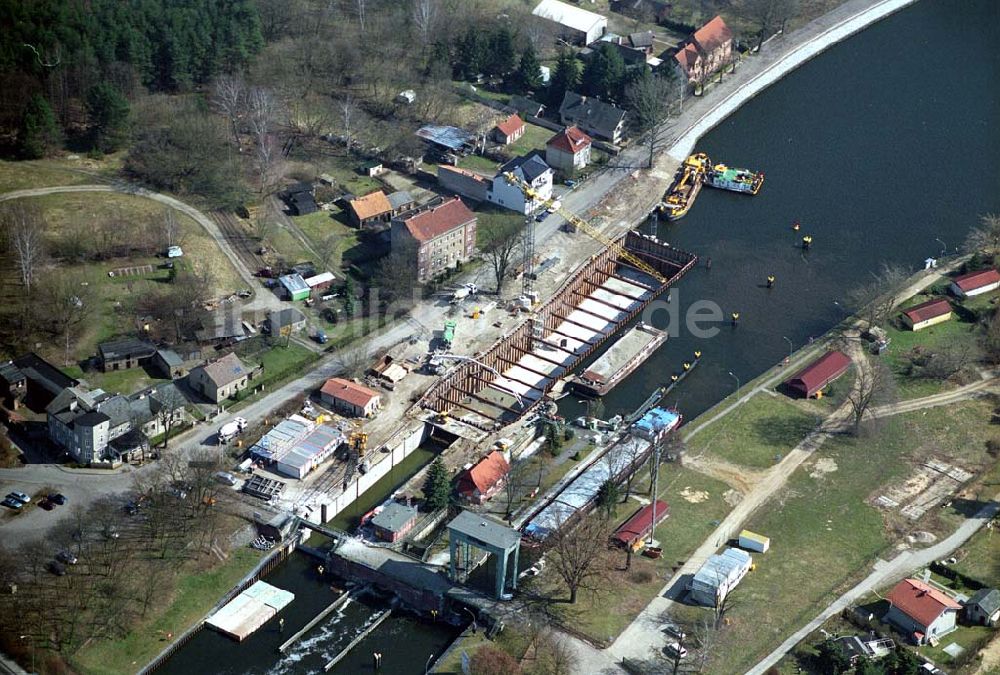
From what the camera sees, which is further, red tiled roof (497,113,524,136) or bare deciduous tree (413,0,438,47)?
bare deciduous tree (413,0,438,47)

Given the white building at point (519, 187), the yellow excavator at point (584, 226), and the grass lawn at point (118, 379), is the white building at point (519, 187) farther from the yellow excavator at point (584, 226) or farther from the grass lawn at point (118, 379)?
the grass lawn at point (118, 379)

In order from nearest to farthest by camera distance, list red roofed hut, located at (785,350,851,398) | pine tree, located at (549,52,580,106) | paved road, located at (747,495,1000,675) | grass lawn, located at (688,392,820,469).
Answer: paved road, located at (747,495,1000,675) < grass lawn, located at (688,392,820,469) < red roofed hut, located at (785,350,851,398) < pine tree, located at (549,52,580,106)

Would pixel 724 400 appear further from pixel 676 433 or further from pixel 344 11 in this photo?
pixel 344 11

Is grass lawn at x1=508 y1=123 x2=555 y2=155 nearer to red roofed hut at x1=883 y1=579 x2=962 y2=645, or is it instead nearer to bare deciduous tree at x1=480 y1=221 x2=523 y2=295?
bare deciduous tree at x1=480 y1=221 x2=523 y2=295

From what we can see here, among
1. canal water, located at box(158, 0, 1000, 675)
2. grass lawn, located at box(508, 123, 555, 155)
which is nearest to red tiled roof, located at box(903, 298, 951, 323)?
canal water, located at box(158, 0, 1000, 675)

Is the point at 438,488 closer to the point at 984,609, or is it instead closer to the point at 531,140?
the point at 984,609

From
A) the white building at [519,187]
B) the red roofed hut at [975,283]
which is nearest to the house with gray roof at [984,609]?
the red roofed hut at [975,283]
